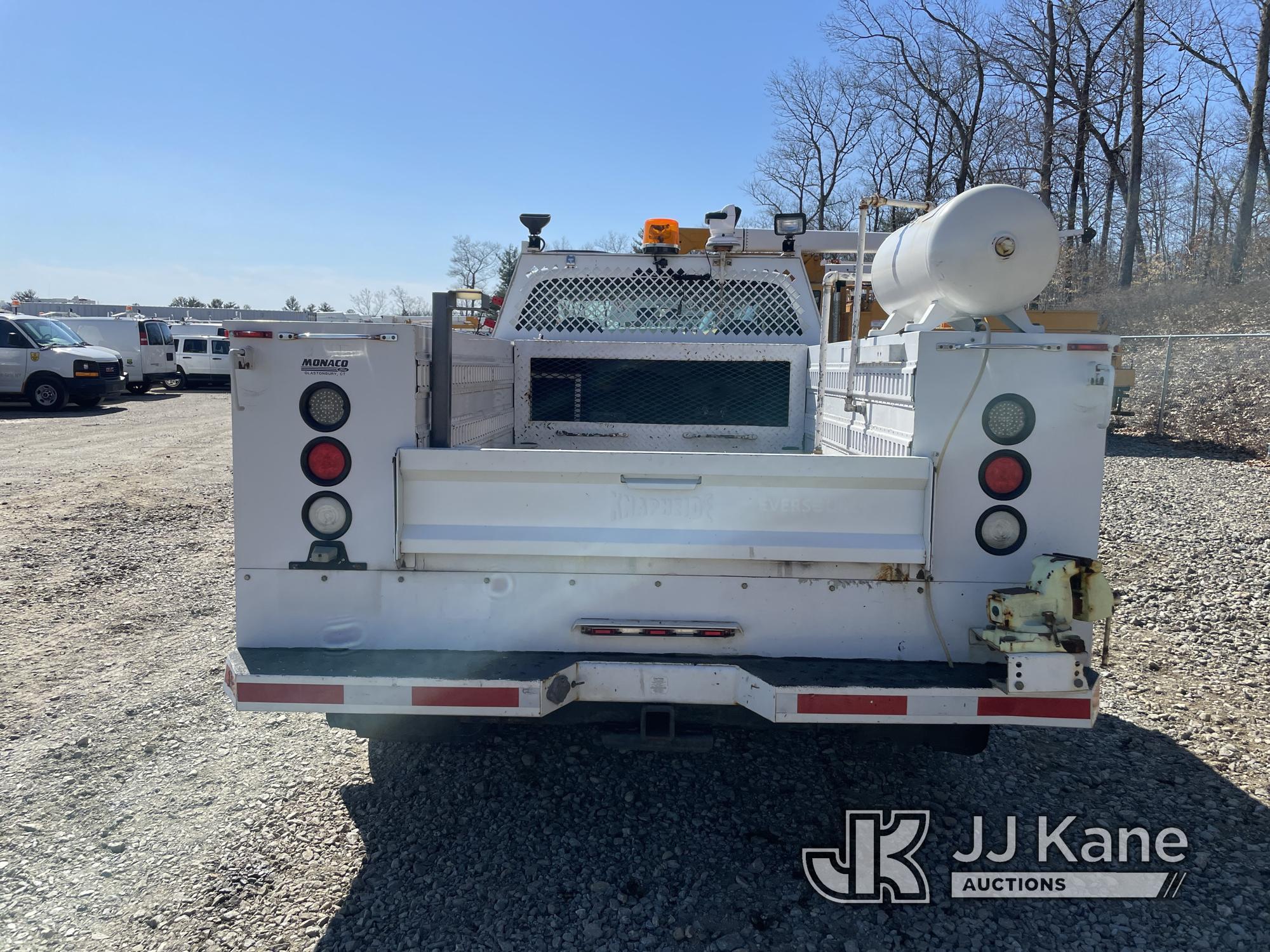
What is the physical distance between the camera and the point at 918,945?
8.47ft

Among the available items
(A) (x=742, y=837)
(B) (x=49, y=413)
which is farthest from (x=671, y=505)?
(B) (x=49, y=413)

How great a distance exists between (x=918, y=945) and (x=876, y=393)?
6.16 feet

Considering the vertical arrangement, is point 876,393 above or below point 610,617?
above

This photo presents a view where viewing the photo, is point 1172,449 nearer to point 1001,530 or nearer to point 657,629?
point 1001,530

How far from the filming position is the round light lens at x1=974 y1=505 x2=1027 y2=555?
2.84 m

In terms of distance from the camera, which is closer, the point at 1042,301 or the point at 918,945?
the point at 918,945

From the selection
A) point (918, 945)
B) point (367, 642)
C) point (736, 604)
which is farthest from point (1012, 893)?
point (367, 642)

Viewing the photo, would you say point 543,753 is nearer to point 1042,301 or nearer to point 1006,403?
point 1006,403

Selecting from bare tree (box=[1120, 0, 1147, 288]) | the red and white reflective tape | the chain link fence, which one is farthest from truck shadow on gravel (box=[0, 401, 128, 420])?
bare tree (box=[1120, 0, 1147, 288])

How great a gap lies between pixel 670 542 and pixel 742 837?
1173 millimetres

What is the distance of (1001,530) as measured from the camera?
9.36 ft

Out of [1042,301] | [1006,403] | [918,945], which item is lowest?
[918,945]

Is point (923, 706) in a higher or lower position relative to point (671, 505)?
lower

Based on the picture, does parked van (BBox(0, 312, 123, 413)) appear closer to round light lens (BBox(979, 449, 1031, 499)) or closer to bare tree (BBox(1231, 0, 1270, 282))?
round light lens (BBox(979, 449, 1031, 499))
